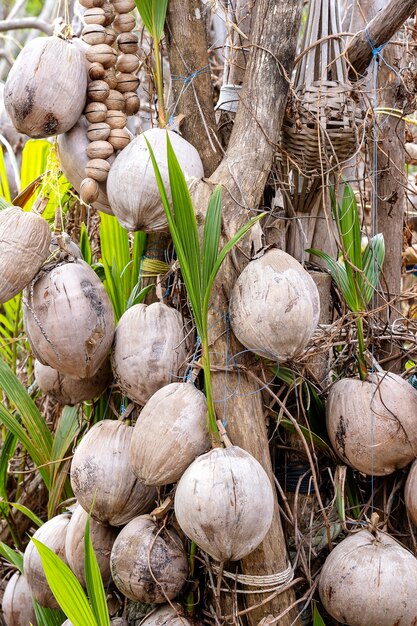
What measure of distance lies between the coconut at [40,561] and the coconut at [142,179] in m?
0.66

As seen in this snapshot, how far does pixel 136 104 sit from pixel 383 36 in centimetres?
49

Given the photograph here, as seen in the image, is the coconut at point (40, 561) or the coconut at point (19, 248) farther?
the coconut at point (40, 561)

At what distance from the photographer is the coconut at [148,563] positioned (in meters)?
1.26

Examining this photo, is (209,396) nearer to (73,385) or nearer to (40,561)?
(73,385)

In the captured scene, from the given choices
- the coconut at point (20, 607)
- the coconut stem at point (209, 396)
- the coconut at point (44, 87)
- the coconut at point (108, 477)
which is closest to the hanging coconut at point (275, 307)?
the coconut stem at point (209, 396)

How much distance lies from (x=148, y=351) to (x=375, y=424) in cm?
43

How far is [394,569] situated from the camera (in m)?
1.22

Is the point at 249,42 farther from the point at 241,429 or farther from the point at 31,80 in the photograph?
the point at 241,429

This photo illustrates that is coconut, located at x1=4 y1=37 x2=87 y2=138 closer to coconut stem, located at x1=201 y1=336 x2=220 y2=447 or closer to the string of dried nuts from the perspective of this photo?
the string of dried nuts

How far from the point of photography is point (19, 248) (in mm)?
1218

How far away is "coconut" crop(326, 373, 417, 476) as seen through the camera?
1325mm

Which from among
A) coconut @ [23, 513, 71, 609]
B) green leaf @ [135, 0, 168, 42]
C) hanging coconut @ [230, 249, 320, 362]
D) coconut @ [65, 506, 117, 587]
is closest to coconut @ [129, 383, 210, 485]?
hanging coconut @ [230, 249, 320, 362]

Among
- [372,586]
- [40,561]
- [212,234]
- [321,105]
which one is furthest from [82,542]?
[321,105]

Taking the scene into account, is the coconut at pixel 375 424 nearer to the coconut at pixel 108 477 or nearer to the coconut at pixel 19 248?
the coconut at pixel 108 477
